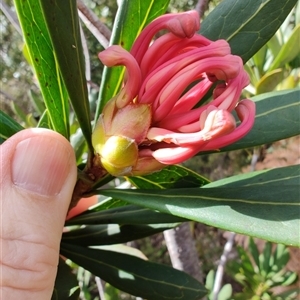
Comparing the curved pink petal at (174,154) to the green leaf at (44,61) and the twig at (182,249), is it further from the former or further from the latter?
the twig at (182,249)

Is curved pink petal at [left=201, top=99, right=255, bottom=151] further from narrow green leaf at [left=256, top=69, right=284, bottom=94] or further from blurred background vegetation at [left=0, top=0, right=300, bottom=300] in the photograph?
narrow green leaf at [left=256, top=69, right=284, bottom=94]

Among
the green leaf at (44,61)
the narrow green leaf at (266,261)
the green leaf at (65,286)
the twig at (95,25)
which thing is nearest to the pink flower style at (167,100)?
the green leaf at (44,61)

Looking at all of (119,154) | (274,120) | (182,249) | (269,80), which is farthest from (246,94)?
(119,154)

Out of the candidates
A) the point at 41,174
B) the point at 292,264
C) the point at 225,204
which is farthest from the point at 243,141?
the point at 292,264

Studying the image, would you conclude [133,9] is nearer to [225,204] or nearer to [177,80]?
[177,80]

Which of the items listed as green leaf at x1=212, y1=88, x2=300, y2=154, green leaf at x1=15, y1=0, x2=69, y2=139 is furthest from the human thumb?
green leaf at x1=212, y1=88, x2=300, y2=154

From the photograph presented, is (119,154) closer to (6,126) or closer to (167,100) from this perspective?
(167,100)
